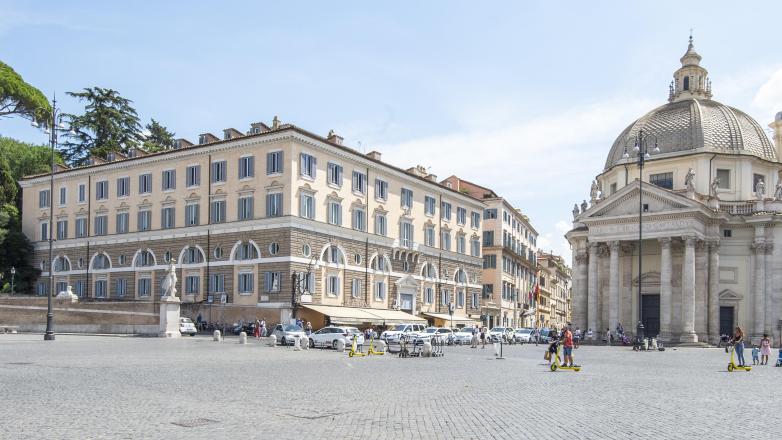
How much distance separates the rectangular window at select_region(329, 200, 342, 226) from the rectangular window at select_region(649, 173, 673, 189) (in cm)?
2493

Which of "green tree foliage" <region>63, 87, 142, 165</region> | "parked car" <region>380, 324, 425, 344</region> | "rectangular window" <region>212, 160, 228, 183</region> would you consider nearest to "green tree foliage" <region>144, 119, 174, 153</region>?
"green tree foliage" <region>63, 87, 142, 165</region>

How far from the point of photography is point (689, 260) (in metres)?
52.9

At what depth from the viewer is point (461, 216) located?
72.2 meters

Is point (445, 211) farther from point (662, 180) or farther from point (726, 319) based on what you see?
point (726, 319)

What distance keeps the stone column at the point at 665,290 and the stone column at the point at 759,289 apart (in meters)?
7.15

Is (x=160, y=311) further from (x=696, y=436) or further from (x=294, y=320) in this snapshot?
(x=696, y=436)

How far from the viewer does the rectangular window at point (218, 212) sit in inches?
2170

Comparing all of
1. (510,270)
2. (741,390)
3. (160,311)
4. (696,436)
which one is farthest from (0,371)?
(510,270)

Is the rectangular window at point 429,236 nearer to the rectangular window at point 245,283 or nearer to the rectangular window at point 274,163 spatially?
the rectangular window at point 274,163

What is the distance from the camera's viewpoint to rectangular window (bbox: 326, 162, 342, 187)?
55062 mm

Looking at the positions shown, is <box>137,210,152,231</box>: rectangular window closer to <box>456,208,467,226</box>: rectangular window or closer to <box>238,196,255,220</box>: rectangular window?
<box>238,196,255,220</box>: rectangular window

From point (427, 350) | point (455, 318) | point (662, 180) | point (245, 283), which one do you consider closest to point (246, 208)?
point (245, 283)

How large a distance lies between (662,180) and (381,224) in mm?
22457

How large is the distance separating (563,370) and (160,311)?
27.9 m
